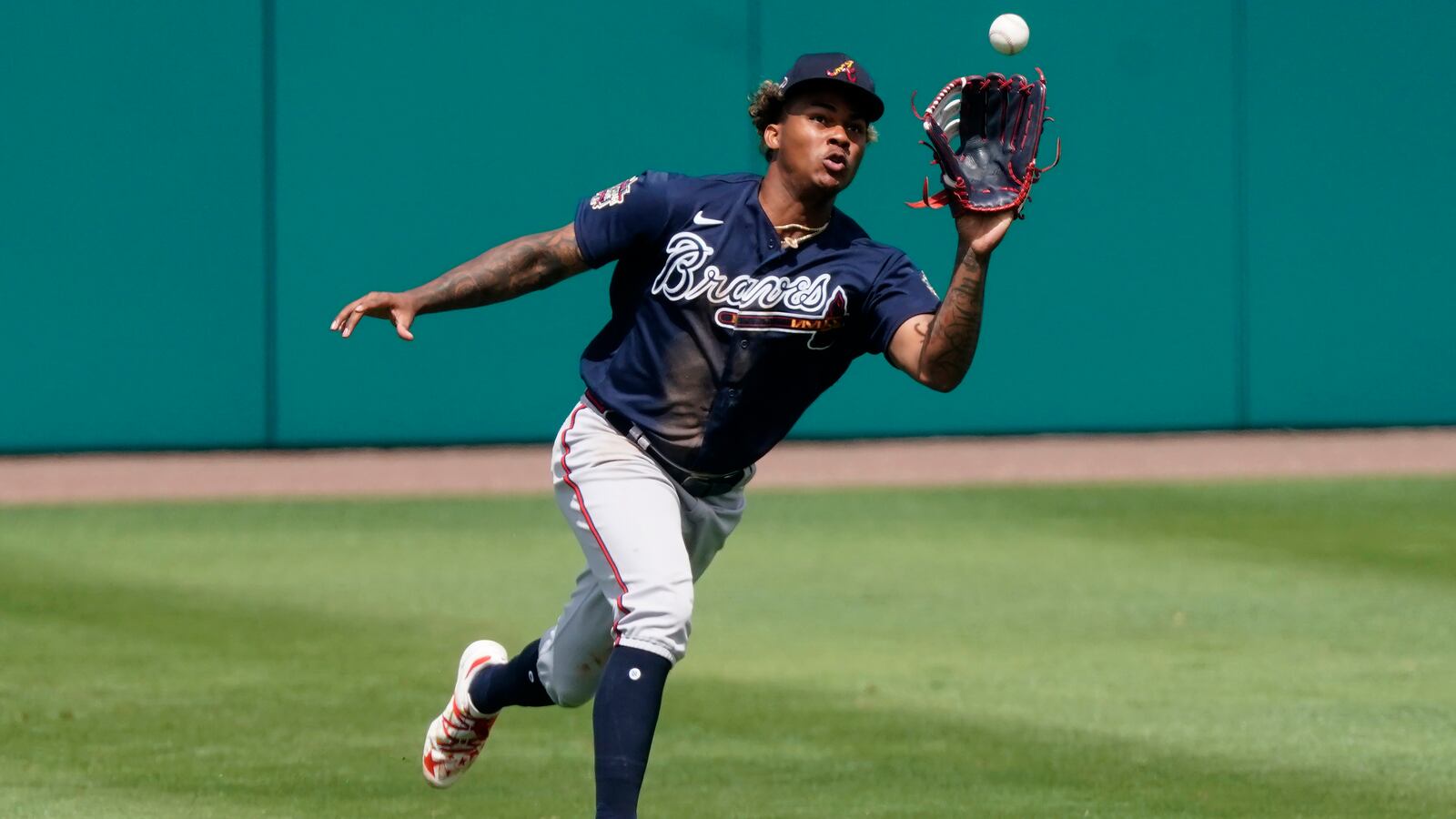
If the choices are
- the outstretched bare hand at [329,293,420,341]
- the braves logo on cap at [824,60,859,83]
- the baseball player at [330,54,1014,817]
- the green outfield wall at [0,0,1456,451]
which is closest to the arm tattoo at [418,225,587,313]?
the baseball player at [330,54,1014,817]

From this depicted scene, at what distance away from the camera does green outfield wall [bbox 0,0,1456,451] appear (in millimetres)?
16156

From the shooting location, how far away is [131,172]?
53.0 ft

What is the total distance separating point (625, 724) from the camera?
570cm

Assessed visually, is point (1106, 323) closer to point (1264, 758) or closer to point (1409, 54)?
point (1409, 54)

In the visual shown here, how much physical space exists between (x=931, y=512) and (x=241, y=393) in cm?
561

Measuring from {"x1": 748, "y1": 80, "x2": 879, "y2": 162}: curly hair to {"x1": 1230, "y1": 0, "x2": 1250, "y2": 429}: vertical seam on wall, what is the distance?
11274mm

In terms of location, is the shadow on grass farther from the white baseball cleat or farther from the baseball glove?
the baseball glove

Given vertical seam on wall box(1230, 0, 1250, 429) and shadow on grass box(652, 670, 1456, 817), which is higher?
vertical seam on wall box(1230, 0, 1250, 429)

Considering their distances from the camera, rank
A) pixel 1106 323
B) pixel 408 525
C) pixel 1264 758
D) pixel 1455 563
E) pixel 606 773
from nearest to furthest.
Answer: pixel 606 773
pixel 1264 758
pixel 1455 563
pixel 408 525
pixel 1106 323

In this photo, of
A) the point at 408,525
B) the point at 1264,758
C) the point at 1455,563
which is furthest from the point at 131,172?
the point at 1264,758

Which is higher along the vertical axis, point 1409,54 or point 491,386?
point 1409,54

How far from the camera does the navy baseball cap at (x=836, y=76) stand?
6387mm

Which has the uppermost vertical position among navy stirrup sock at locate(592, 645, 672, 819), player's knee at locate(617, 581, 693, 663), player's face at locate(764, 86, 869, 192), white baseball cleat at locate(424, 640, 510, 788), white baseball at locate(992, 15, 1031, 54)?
white baseball at locate(992, 15, 1031, 54)

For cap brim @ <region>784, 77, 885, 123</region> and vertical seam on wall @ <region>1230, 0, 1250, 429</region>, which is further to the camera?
vertical seam on wall @ <region>1230, 0, 1250, 429</region>
